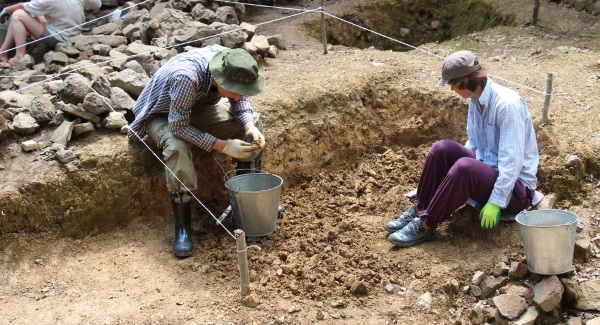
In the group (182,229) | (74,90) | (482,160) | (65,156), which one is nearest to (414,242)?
(482,160)

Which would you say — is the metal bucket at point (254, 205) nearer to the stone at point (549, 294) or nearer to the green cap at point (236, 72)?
the green cap at point (236, 72)

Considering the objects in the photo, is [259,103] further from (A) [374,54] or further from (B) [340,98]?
(A) [374,54]

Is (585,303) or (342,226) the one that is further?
(342,226)

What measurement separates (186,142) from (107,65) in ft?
5.55

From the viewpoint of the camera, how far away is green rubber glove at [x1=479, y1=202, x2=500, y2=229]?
4.11 m

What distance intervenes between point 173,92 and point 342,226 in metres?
1.61

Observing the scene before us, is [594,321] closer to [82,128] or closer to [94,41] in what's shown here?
[82,128]

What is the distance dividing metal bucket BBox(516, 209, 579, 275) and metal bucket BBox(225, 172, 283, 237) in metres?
1.71

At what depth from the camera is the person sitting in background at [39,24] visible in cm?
705

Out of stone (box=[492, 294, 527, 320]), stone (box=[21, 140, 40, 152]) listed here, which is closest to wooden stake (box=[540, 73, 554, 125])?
stone (box=[492, 294, 527, 320])

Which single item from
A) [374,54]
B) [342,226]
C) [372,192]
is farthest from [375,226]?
[374,54]

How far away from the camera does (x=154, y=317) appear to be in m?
4.04

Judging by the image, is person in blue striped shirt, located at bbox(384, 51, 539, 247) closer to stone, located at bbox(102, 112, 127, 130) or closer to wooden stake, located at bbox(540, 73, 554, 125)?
wooden stake, located at bbox(540, 73, 554, 125)

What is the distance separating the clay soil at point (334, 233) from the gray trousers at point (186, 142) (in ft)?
1.68
